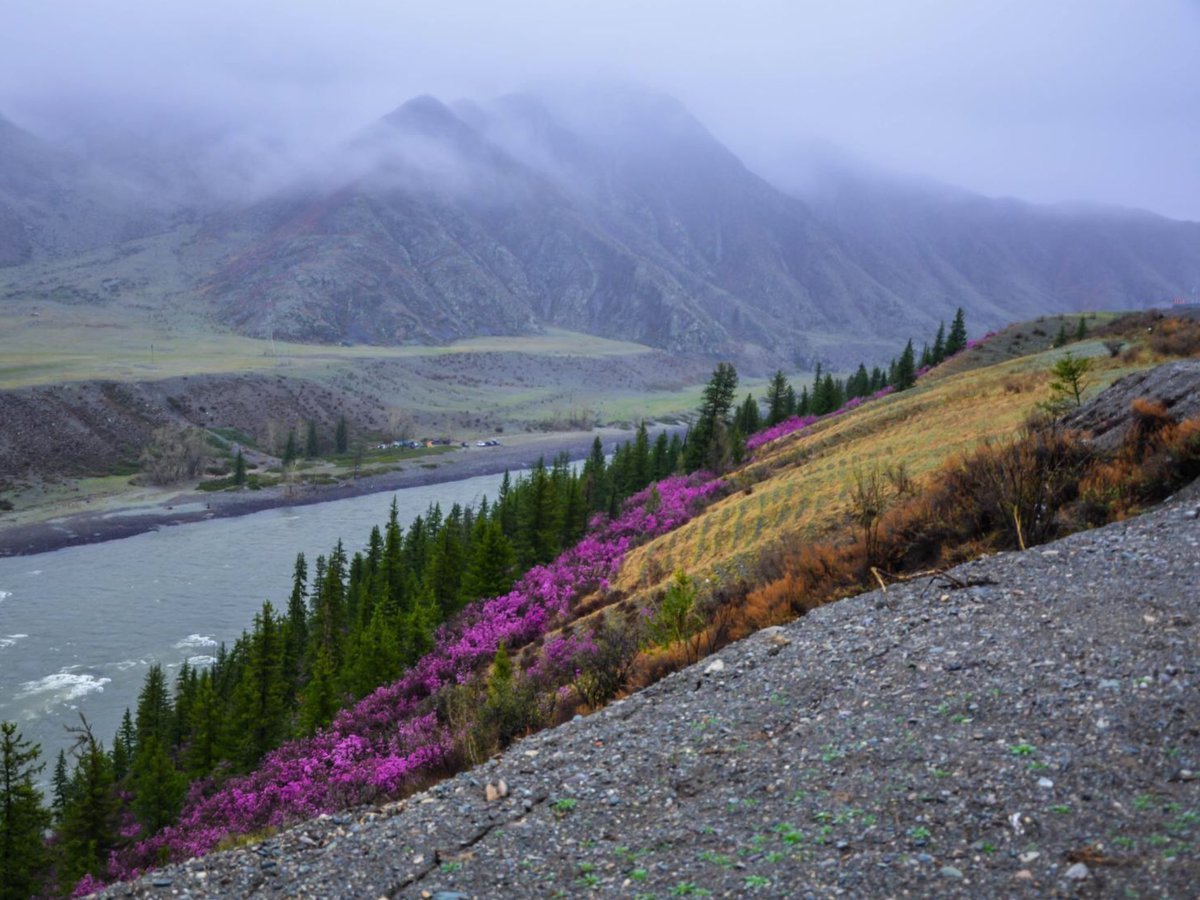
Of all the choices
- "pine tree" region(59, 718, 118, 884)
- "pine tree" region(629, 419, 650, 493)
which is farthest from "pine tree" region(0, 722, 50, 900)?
"pine tree" region(629, 419, 650, 493)

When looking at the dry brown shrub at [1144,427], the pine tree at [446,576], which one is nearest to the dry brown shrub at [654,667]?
the dry brown shrub at [1144,427]

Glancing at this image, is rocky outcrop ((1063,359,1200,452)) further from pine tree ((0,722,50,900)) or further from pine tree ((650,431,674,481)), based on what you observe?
pine tree ((650,431,674,481))

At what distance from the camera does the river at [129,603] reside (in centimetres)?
3947

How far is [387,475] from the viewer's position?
102 meters

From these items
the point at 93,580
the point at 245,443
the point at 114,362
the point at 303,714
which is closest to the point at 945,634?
the point at 303,714

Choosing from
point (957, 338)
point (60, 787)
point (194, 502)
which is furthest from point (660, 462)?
point (194, 502)

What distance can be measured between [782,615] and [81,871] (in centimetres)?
2430

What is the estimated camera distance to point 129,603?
5306 centimetres

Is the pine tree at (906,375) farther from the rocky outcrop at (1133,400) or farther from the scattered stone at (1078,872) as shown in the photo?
the scattered stone at (1078,872)

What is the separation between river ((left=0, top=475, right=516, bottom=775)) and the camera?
39.5 m

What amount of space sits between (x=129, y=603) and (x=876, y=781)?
58.4 metres

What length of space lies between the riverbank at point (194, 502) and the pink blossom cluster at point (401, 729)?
5206 centimetres

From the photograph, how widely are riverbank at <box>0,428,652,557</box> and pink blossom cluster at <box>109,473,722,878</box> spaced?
2049 inches

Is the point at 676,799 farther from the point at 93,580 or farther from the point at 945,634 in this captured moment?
the point at 93,580
